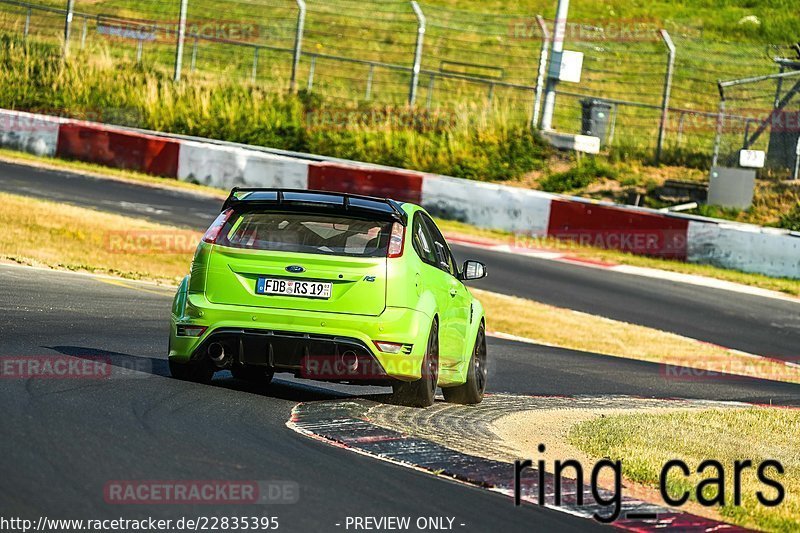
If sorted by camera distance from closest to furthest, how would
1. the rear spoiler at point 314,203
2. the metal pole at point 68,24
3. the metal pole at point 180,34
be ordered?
the rear spoiler at point 314,203 → the metal pole at point 180,34 → the metal pole at point 68,24

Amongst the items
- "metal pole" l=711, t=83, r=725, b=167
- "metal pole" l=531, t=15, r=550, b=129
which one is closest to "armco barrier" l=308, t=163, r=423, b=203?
"metal pole" l=531, t=15, r=550, b=129

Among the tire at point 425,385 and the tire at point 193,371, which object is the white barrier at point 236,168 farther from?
the tire at point 425,385

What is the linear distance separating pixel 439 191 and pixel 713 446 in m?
17.1

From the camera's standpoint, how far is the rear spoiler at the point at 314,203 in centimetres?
884

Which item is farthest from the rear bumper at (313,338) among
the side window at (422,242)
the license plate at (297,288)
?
the side window at (422,242)

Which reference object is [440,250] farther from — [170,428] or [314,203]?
[170,428]

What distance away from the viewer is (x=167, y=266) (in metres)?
18.6

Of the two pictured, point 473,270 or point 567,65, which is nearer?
point 473,270

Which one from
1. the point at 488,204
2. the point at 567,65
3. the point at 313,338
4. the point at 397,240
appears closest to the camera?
the point at 313,338

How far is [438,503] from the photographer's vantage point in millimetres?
6211

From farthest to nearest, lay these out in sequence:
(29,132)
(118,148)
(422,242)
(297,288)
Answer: (29,132) < (118,148) < (422,242) < (297,288)

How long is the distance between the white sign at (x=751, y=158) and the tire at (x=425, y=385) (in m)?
17.7

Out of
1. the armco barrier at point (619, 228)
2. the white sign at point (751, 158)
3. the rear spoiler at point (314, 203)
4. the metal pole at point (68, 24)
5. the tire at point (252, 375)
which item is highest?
the metal pole at point (68, 24)

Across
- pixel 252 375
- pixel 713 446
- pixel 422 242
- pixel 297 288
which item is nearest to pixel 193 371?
pixel 252 375
